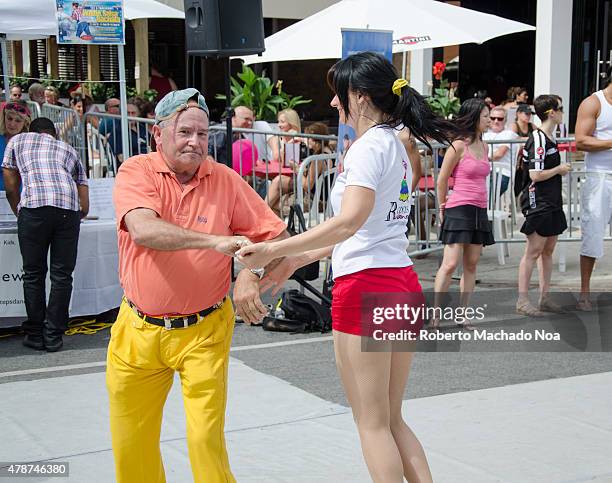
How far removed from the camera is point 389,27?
10719mm

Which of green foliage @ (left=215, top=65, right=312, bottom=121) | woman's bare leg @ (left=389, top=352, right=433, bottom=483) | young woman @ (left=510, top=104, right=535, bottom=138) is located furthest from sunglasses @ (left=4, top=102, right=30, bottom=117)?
young woman @ (left=510, top=104, right=535, bottom=138)

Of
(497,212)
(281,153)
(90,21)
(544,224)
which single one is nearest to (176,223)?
(544,224)

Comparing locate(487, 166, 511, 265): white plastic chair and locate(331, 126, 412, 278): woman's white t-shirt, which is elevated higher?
locate(331, 126, 412, 278): woman's white t-shirt

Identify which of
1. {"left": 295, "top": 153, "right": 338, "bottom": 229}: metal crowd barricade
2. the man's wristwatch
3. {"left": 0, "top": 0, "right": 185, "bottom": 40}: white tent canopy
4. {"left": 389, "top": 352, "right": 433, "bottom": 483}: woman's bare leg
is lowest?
{"left": 389, "top": 352, "right": 433, "bottom": 483}: woman's bare leg

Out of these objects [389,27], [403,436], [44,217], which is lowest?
[403,436]

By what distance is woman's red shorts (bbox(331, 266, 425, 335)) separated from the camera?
3.63 metres

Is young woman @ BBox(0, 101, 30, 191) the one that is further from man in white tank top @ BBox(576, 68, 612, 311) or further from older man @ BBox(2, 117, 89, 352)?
man in white tank top @ BBox(576, 68, 612, 311)

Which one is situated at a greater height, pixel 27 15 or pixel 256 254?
pixel 27 15

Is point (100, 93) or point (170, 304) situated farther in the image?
point (100, 93)

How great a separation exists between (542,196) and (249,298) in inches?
204

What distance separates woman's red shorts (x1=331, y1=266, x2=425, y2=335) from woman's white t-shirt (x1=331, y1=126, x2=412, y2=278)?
3 cm

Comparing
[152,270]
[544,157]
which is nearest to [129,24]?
[544,157]

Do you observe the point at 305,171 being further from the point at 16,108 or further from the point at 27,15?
the point at 27,15

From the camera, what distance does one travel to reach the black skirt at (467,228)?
7.77m
